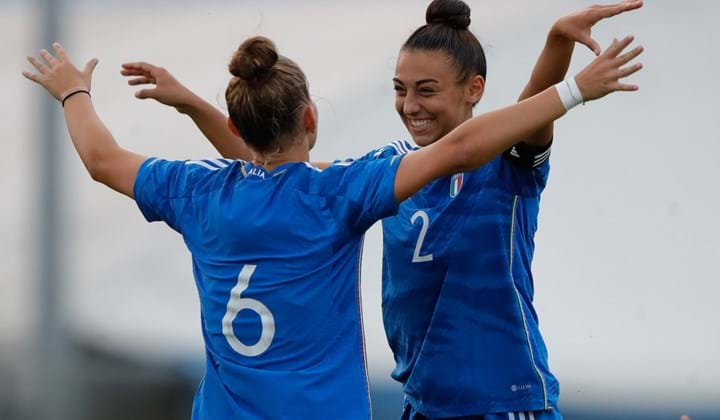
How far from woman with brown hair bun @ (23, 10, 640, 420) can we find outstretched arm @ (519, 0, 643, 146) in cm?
19

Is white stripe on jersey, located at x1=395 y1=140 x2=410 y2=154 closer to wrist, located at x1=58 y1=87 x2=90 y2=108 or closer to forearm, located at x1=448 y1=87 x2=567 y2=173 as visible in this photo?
forearm, located at x1=448 y1=87 x2=567 y2=173

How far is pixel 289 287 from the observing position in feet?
9.94

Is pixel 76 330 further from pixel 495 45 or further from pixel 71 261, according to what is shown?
pixel 495 45

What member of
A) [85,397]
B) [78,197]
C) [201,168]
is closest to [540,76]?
[201,168]

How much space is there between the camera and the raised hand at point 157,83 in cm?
362

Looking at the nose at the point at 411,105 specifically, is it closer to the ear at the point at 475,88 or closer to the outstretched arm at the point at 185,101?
the ear at the point at 475,88

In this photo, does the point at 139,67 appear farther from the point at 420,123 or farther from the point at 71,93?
the point at 420,123

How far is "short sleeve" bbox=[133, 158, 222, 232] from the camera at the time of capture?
3.19 m

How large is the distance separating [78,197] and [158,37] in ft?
5.04

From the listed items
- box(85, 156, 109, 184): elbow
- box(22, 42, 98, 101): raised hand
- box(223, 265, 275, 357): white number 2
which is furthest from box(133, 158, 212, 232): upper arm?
box(22, 42, 98, 101): raised hand

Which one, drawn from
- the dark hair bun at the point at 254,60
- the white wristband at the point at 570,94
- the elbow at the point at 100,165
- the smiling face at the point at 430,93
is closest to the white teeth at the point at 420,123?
the smiling face at the point at 430,93

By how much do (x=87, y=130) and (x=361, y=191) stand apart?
82 centimetres

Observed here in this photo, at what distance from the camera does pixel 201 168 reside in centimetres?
321

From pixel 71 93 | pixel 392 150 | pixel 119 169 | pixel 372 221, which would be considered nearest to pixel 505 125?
pixel 372 221
